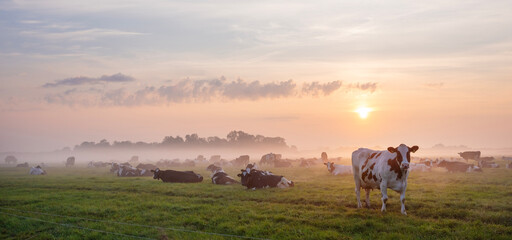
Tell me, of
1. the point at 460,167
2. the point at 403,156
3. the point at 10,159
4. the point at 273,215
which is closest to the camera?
the point at 273,215

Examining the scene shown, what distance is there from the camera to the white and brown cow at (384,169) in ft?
46.6

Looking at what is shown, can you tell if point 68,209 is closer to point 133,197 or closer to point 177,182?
point 133,197

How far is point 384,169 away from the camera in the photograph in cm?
1468

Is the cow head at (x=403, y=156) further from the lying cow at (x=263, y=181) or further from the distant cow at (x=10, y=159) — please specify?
the distant cow at (x=10, y=159)

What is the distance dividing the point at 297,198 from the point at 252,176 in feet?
21.0

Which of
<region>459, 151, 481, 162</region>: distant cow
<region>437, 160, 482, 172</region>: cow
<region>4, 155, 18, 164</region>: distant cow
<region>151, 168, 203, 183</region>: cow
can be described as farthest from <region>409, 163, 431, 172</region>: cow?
<region>4, 155, 18, 164</region>: distant cow

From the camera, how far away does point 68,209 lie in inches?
658

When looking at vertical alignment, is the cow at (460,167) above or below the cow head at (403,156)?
below

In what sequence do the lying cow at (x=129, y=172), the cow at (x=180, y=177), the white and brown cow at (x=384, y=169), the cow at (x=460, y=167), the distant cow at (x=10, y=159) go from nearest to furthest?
1. the white and brown cow at (x=384, y=169)
2. the cow at (x=180, y=177)
3. the cow at (x=460, y=167)
4. the lying cow at (x=129, y=172)
5. the distant cow at (x=10, y=159)

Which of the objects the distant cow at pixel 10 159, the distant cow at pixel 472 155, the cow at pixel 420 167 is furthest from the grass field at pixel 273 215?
the distant cow at pixel 10 159

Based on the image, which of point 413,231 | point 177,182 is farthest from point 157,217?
point 177,182

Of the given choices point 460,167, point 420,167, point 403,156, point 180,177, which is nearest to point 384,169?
point 403,156

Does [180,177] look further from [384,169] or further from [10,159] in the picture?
[10,159]

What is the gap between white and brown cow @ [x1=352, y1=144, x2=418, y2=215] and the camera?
46.6 ft
